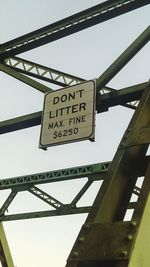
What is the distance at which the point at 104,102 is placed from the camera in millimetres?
6453

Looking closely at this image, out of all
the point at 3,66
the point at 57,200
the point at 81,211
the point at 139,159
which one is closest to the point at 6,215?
the point at 57,200

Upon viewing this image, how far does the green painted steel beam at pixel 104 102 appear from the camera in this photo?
20.3 feet

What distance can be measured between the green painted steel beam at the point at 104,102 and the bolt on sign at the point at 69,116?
342mm

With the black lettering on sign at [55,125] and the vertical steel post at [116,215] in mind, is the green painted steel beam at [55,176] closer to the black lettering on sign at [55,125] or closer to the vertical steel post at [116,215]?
the black lettering on sign at [55,125]

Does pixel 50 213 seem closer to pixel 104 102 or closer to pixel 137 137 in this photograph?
pixel 104 102


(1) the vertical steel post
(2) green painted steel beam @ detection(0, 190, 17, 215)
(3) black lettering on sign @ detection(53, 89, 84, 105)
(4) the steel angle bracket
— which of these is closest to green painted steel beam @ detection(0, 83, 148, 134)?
(3) black lettering on sign @ detection(53, 89, 84, 105)

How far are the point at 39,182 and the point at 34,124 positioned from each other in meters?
11.3

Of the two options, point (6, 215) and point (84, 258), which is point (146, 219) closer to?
point (84, 258)

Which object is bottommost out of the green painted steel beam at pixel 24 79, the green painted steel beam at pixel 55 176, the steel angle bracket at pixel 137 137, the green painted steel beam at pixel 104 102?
the steel angle bracket at pixel 137 137

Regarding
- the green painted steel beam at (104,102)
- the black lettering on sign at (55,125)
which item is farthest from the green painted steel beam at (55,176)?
the black lettering on sign at (55,125)

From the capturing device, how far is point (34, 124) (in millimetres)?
7199

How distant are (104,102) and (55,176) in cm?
1154

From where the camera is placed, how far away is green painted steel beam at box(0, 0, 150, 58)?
7211 millimetres

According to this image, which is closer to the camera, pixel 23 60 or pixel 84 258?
pixel 84 258
